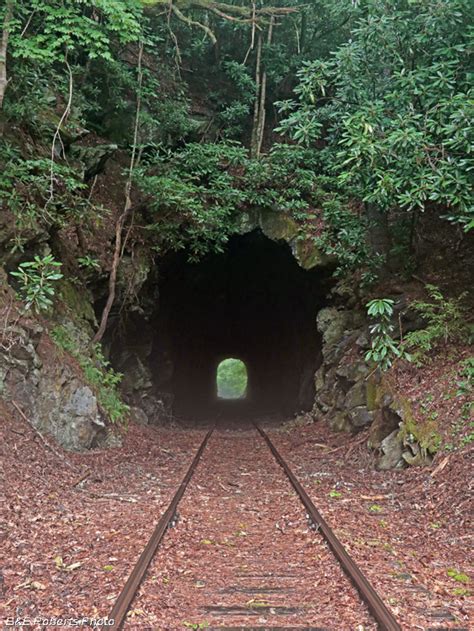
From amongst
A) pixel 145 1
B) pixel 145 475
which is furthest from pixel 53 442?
pixel 145 1

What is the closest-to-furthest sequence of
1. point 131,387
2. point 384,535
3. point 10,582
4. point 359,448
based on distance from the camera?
point 10,582, point 384,535, point 359,448, point 131,387

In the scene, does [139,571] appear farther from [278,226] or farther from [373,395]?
[278,226]

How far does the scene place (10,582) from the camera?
13.3 ft

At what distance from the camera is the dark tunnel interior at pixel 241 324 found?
1806cm

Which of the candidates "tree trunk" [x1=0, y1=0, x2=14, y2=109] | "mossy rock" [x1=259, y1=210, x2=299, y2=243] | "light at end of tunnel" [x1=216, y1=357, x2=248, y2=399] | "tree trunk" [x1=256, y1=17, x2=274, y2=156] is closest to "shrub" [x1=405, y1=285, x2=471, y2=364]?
"mossy rock" [x1=259, y1=210, x2=299, y2=243]

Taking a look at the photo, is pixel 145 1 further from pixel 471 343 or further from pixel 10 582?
pixel 10 582

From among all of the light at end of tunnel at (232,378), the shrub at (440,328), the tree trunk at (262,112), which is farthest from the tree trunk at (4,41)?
the light at end of tunnel at (232,378)

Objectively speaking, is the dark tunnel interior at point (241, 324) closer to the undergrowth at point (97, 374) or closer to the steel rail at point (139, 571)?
the undergrowth at point (97, 374)

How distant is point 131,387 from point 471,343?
898cm

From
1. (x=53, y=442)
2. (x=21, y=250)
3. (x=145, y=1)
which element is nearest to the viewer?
(x=53, y=442)

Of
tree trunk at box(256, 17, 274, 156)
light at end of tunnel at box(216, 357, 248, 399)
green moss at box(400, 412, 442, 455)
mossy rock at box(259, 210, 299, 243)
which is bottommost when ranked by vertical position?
light at end of tunnel at box(216, 357, 248, 399)

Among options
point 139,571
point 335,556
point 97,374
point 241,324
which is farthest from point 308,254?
point 241,324

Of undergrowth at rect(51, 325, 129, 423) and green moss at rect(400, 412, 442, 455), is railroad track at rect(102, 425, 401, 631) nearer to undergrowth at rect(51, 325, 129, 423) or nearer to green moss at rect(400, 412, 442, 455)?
green moss at rect(400, 412, 442, 455)

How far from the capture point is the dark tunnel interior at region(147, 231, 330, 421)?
59.3ft
